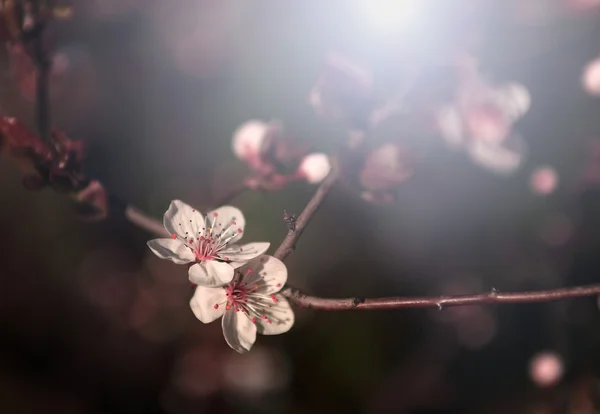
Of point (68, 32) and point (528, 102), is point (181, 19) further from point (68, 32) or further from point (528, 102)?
point (528, 102)

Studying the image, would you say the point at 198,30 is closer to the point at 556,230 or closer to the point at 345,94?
the point at 345,94

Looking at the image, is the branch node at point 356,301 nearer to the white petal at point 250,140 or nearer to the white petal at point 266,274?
the white petal at point 266,274

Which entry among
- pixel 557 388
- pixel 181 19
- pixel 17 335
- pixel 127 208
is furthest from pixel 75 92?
pixel 557 388

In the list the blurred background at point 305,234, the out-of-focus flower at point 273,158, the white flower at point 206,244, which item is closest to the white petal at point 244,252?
the white flower at point 206,244

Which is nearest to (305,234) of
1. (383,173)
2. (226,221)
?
(383,173)

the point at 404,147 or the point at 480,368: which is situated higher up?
the point at 404,147

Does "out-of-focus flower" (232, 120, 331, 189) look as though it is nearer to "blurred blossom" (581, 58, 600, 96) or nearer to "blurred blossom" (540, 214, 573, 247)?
"blurred blossom" (581, 58, 600, 96)

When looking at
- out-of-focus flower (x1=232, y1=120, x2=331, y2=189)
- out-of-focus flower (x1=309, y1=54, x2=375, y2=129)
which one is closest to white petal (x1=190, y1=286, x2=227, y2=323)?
out-of-focus flower (x1=232, y1=120, x2=331, y2=189)
